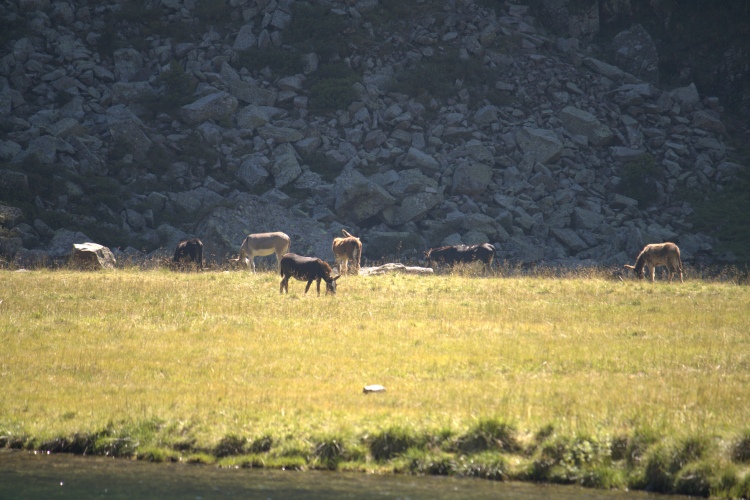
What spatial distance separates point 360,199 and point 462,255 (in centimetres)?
849

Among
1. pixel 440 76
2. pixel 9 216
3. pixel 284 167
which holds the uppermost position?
pixel 440 76

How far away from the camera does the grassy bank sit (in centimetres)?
1113

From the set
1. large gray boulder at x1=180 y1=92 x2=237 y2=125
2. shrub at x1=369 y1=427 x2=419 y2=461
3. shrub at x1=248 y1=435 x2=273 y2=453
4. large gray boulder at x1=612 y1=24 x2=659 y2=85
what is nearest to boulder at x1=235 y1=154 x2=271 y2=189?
large gray boulder at x1=180 y1=92 x2=237 y2=125

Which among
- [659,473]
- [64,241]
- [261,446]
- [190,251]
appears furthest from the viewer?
[64,241]

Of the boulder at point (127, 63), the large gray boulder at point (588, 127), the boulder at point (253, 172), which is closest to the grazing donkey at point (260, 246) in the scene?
the boulder at point (253, 172)

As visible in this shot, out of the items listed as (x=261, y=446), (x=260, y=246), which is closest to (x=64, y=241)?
(x=260, y=246)

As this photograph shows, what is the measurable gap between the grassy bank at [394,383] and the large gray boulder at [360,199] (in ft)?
69.8

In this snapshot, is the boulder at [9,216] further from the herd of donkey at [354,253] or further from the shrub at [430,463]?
the shrub at [430,463]

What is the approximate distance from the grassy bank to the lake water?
27 cm

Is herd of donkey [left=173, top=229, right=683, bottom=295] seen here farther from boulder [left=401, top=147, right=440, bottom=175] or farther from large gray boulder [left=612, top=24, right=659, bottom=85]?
large gray boulder [left=612, top=24, right=659, bottom=85]

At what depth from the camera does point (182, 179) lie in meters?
47.5

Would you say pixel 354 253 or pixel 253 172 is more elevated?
pixel 253 172

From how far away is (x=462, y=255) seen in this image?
3847cm

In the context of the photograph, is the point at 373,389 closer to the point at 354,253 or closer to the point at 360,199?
the point at 354,253
